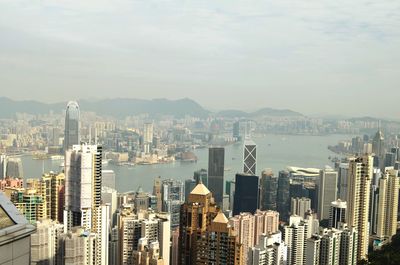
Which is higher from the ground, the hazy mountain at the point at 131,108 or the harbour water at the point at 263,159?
the hazy mountain at the point at 131,108

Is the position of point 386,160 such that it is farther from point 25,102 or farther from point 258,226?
point 25,102

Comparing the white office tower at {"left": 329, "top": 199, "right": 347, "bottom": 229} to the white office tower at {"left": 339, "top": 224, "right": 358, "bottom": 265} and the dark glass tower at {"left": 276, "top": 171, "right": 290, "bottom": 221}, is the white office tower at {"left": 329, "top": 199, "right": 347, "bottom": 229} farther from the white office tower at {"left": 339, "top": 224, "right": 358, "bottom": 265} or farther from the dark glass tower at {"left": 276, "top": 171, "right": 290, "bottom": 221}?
the dark glass tower at {"left": 276, "top": 171, "right": 290, "bottom": 221}

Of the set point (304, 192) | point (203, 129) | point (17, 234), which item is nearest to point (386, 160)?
point (304, 192)

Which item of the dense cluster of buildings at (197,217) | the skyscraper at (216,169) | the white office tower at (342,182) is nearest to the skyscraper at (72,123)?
the dense cluster of buildings at (197,217)

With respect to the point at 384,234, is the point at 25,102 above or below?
above

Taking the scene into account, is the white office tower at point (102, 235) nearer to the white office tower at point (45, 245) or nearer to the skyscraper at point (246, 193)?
the white office tower at point (45, 245)

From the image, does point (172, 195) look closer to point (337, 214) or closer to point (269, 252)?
point (337, 214)

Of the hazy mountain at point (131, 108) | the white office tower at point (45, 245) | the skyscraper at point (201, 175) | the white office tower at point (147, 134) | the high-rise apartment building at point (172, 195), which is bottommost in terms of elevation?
the high-rise apartment building at point (172, 195)

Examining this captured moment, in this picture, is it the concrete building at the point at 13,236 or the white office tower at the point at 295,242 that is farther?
the white office tower at the point at 295,242
